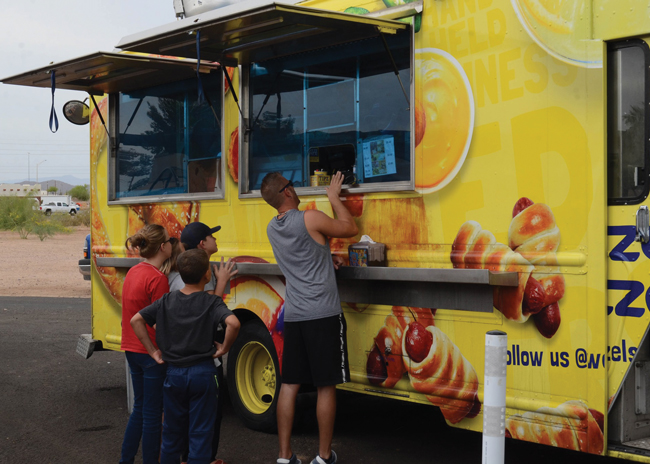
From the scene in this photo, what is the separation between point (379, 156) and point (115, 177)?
10.6 feet

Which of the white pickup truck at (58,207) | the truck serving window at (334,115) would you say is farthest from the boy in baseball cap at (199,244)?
the white pickup truck at (58,207)

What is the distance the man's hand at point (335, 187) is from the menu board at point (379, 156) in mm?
175

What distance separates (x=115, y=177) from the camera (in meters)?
7.32

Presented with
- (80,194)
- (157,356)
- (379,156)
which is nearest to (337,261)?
(379,156)

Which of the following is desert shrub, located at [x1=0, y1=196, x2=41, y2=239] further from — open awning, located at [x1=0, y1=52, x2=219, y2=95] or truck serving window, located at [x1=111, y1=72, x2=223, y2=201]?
open awning, located at [x1=0, y1=52, x2=219, y2=95]

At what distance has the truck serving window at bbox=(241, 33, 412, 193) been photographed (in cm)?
502

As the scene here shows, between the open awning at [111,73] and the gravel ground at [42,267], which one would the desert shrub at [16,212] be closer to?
the gravel ground at [42,267]

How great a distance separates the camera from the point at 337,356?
491 cm

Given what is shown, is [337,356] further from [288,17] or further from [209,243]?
[288,17]

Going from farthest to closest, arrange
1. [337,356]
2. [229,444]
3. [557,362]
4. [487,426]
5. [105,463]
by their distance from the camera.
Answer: [229,444] → [105,463] → [337,356] → [557,362] → [487,426]

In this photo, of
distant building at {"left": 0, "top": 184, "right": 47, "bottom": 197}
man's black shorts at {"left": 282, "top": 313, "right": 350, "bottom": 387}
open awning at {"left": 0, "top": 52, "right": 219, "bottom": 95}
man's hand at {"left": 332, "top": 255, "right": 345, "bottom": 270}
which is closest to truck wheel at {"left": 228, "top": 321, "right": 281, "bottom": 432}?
man's black shorts at {"left": 282, "top": 313, "right": 350, "bottom": 387}

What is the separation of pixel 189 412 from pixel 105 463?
134 cm

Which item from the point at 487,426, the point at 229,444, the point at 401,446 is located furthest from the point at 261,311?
the point at 487,426

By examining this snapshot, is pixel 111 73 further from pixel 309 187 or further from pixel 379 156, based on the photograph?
pixel 379 156
